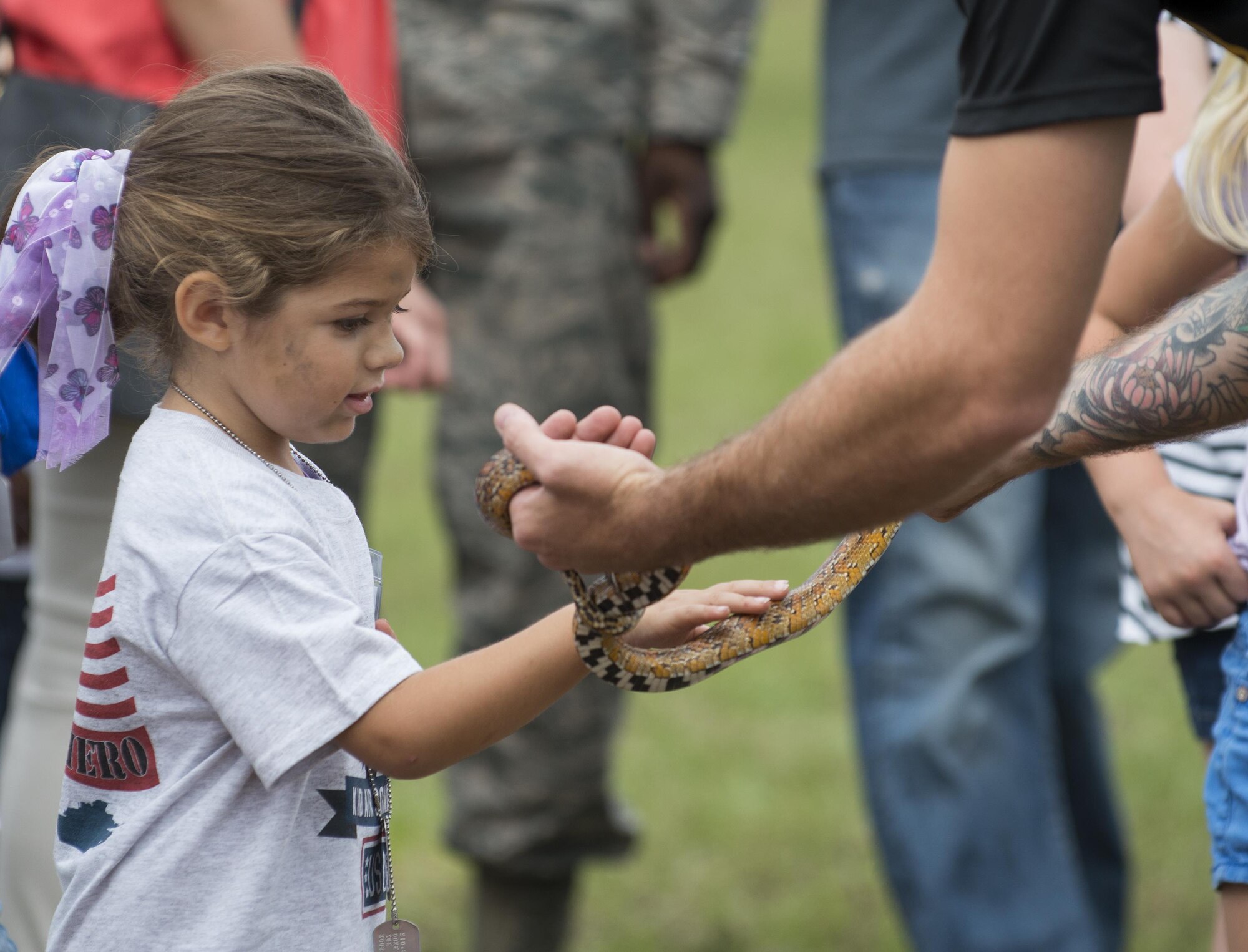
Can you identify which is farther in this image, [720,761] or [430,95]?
[720,761]

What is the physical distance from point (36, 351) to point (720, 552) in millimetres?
908

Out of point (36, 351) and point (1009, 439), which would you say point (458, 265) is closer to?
point (36, 351)

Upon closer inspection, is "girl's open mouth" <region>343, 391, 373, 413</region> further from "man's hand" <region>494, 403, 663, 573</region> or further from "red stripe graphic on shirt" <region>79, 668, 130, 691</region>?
"red stripe graphic on shirt" <region>79, 668, 130, 691</region>

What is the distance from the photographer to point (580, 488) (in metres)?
1.73

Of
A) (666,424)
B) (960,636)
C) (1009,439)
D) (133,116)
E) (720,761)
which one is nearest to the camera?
(1009,439)

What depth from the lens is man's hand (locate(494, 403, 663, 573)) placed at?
173 cm

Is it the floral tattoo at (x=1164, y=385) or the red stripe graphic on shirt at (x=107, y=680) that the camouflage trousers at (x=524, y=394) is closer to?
the floral tattoo at (x=1164, y=385)

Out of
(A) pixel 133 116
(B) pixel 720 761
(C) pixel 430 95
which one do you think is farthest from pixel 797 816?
(A) pixel 133 116

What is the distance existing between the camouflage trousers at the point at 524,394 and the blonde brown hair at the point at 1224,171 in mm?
1855

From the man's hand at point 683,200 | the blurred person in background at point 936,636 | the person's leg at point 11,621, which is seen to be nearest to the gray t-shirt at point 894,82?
the blurred person in background at point 936,636

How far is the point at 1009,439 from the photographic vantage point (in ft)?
5.36

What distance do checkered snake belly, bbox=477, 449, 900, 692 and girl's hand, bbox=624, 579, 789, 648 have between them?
1 cm

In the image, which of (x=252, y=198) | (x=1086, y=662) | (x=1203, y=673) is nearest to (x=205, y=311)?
(x=252, y=198)

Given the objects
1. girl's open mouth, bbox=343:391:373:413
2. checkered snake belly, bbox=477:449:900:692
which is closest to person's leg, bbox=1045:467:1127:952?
checkered snake belly, bbox=477:449:900:692
